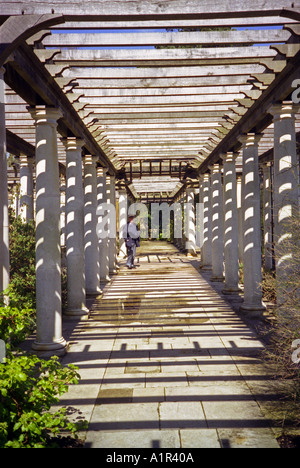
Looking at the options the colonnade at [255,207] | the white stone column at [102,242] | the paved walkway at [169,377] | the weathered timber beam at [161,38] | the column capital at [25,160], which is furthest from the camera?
the white stone column at [102,242]

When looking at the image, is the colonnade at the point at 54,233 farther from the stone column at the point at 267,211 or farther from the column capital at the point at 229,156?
the stone column at the point at 267,211

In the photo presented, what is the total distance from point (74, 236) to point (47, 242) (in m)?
2.94

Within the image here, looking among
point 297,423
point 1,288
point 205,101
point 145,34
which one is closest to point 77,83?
point 145,34

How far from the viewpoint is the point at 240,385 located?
21.0 feet

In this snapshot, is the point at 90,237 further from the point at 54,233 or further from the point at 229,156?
the point at 54,233

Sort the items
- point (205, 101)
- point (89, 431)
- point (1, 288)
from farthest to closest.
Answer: point (205, 101)
point (1, 288)
point (89, 431)

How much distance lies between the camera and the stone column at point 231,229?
535 inches

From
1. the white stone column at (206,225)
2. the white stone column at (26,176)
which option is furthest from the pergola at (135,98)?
the white stone column at (206,225)

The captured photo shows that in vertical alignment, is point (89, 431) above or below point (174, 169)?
below

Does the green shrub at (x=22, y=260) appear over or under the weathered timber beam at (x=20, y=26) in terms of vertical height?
under

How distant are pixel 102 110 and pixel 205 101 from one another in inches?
91.5

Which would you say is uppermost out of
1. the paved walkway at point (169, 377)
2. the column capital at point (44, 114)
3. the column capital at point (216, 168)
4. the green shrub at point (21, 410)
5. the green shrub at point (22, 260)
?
the column capital at point (44, 114)

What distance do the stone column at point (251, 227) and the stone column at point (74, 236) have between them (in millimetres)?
3761
